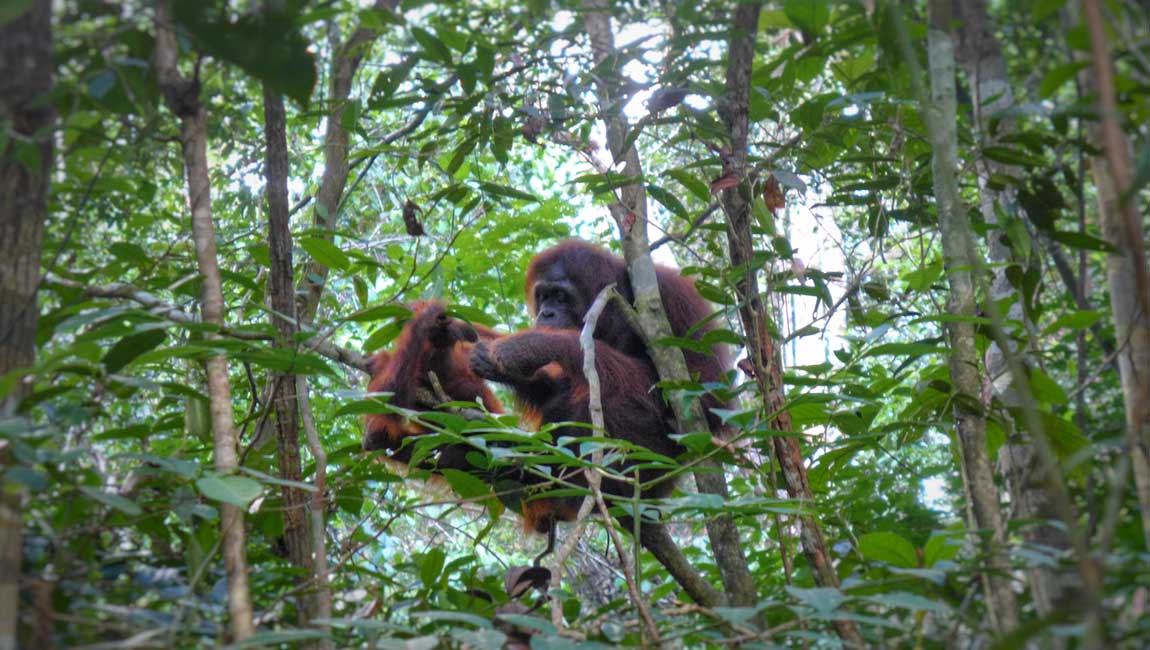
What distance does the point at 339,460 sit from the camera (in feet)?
9.90

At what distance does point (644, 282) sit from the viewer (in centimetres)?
383

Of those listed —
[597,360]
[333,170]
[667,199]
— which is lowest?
[597,360]

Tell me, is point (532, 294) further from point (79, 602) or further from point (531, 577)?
point (79, 602)

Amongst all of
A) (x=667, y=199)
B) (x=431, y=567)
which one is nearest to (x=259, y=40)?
(x=431, y=567)

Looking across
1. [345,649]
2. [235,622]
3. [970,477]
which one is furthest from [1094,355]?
[235,622]

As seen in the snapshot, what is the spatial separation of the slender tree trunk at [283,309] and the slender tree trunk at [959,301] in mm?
1446

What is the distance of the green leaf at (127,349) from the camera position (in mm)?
1714

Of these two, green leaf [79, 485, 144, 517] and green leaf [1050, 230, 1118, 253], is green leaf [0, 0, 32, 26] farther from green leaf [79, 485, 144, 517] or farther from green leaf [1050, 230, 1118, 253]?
green leaf [1050, 230, 1118, 253]

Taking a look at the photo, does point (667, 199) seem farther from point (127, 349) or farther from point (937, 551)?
point (127, 349)

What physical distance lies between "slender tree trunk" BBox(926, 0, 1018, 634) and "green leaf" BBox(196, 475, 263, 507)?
1188 mm

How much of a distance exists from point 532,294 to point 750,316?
2.33 m

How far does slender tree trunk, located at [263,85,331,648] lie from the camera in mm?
2355

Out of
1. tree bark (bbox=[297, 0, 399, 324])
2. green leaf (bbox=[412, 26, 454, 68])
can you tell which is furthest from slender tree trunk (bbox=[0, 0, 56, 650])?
tree bark (bbox=[297, 0, 399, 324])

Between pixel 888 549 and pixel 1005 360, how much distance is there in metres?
0.56
